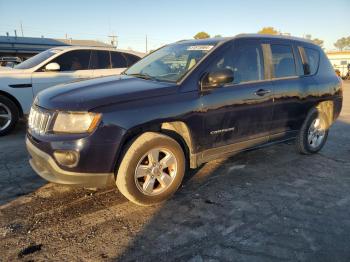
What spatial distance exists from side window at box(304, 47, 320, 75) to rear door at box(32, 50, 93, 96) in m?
4.45

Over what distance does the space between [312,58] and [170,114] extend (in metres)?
3.08

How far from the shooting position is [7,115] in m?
6.63

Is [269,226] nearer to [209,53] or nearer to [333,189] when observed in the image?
[333,189]

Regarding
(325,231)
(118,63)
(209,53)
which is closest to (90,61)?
(118,63)

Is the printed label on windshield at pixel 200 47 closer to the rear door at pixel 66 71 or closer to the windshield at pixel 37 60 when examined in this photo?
the rear door at pixel 66 71

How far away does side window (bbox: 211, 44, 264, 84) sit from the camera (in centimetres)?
408

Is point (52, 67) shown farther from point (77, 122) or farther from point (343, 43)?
point (343, 43)

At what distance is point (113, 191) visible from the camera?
3941mm

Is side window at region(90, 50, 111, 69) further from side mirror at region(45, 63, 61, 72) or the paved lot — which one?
the paved lot

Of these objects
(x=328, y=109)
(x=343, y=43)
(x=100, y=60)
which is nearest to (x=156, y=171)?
(x=328, y=109)

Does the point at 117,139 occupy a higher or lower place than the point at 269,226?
higher

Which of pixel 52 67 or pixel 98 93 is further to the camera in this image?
pixel 52 67

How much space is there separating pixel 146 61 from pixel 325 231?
3217 millimetres

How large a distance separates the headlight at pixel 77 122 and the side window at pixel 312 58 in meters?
3.67
